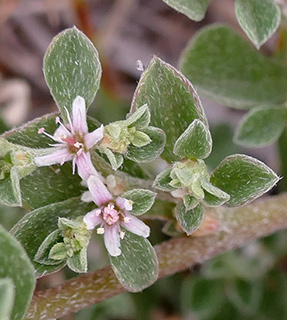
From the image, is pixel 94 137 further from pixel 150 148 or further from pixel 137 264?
pixel 137 264

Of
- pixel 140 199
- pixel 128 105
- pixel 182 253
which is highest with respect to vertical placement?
pixel 140 199

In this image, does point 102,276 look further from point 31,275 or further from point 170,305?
point 170,305

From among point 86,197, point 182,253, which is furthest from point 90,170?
point 182,253

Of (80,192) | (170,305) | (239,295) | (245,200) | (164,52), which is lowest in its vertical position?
(170,305)

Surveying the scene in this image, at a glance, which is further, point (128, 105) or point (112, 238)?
point (128, 105)

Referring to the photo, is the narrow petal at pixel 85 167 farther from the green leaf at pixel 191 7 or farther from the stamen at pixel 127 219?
the green leaf at pixel 191 7

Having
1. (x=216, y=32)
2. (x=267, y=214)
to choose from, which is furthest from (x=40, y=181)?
(x=216, y=32)

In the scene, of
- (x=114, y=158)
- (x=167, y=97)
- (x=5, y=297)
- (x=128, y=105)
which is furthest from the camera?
(x=128, y=105)
